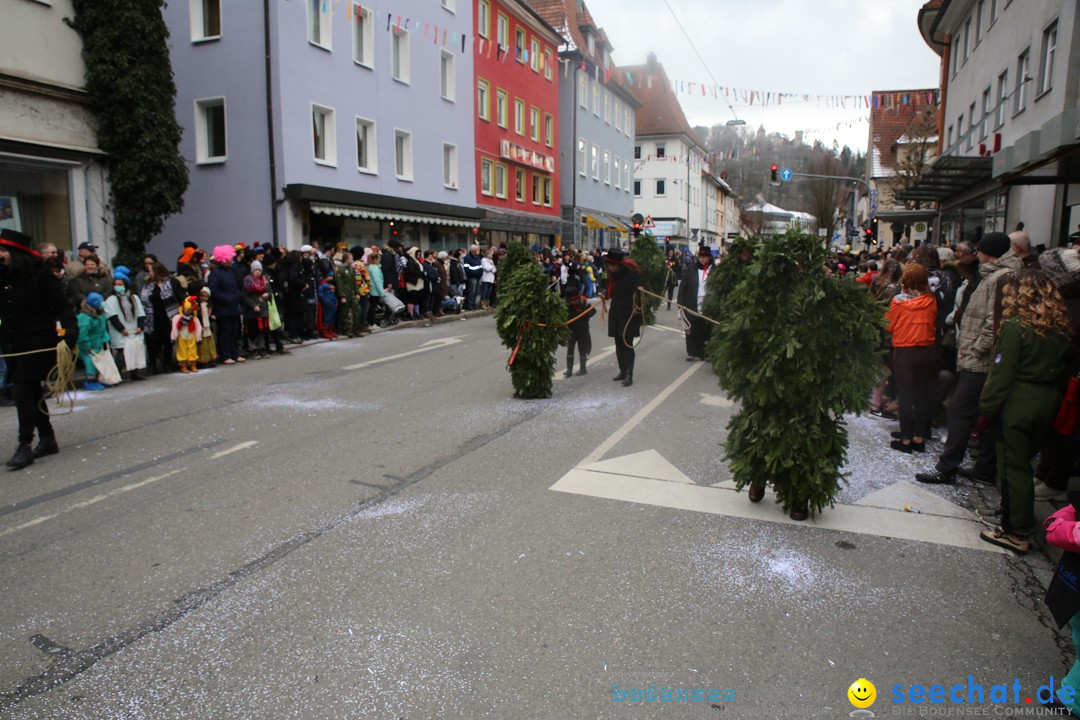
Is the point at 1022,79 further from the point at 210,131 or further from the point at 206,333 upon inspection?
the point at 210,131

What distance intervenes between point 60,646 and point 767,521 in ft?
13.3

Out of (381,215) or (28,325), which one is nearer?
(28,325)

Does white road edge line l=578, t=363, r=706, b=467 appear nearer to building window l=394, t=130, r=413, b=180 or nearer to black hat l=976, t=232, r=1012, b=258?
black hat l=976, t=232, r=1012, b=258

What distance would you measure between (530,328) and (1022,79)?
15739mm

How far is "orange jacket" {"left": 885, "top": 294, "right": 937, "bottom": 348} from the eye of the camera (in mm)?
6836

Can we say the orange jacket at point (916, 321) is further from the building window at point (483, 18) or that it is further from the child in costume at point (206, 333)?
the building window at point (483, 18)

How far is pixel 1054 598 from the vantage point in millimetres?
3131

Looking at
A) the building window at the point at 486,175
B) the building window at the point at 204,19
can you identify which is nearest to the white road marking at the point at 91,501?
the building window at the point at 204,19

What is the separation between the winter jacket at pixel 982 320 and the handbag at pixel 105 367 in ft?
33.0

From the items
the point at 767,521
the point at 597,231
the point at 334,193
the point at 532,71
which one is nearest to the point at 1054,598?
the point at 767,521

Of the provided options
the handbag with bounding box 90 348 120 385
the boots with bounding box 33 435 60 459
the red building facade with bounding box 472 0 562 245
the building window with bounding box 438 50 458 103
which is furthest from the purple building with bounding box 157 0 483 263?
the boots with bounding box 33 435 60 459

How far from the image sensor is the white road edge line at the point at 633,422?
664 cm

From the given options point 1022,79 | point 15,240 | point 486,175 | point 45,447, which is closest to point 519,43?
point 486,175

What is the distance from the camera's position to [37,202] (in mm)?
14633
